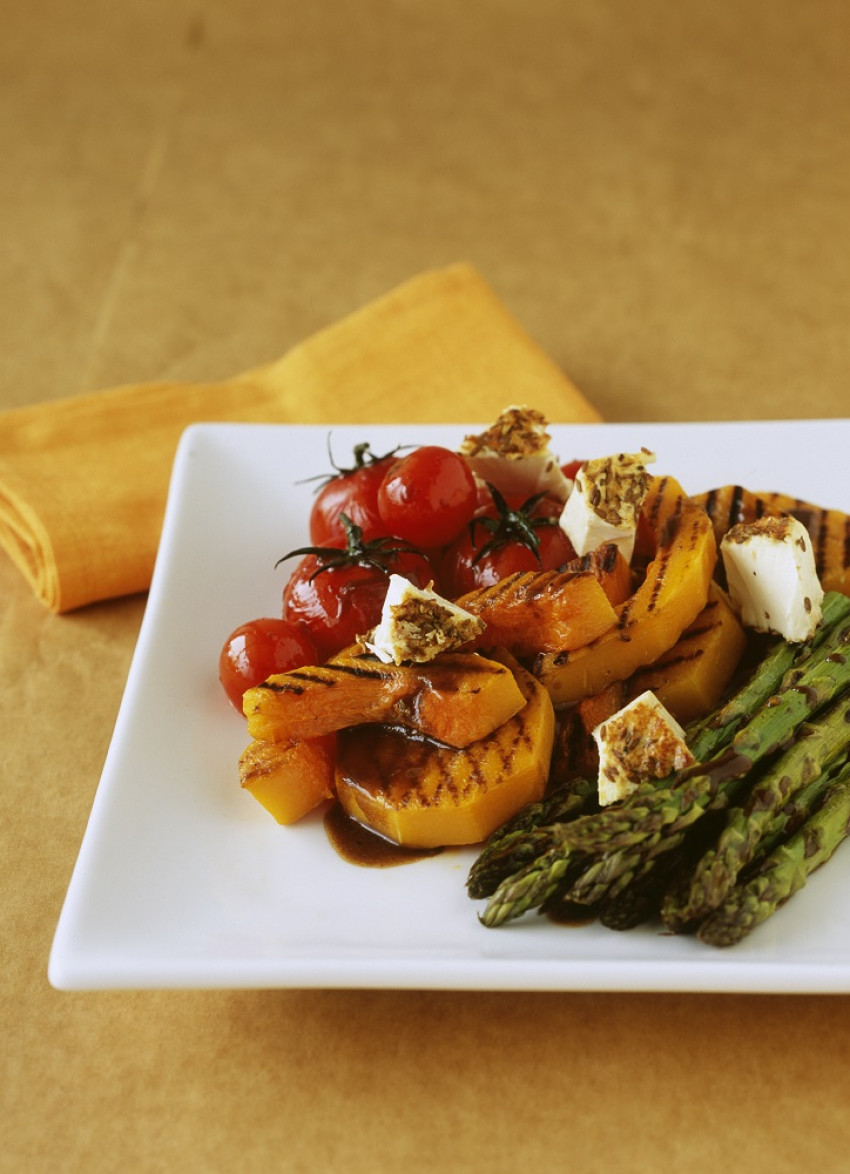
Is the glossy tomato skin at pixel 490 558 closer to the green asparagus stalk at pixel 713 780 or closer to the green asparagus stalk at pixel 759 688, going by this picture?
the green asparagus stalk at pixel 759 688

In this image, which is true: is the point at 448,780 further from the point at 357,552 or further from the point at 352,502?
the point at 352,502

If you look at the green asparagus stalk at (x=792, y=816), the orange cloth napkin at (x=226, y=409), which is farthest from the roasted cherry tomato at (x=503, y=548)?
the orange cloth napkin at (x=226, y=409)

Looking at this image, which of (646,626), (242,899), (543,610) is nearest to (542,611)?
(543,610)

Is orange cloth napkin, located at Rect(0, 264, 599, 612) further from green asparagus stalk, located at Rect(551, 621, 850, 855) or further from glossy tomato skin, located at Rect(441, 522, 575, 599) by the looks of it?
green asparagus stalk, located at Rect(551, 621, 850, 855)

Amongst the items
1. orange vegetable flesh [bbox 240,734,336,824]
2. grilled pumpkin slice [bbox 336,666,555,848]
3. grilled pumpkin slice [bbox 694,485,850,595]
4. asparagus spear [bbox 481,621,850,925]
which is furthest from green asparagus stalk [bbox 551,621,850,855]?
orange vegetable flesh [bbox 240,734,336,824]

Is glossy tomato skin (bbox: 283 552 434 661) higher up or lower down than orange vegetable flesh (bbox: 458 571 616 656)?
lower down

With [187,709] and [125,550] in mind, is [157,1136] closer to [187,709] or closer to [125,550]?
[187,709]

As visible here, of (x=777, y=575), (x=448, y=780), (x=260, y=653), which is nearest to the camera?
(x=448, y=780)
